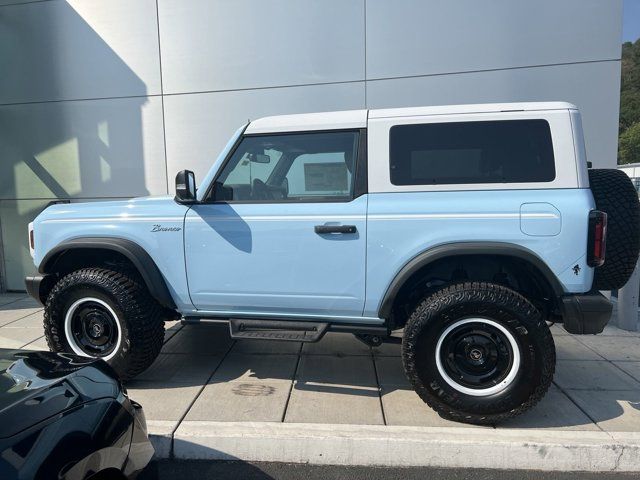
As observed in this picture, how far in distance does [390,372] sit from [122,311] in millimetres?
2315

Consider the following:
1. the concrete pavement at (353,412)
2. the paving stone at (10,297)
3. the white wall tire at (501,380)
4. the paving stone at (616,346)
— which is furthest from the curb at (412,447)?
the paving stone at (10,297)

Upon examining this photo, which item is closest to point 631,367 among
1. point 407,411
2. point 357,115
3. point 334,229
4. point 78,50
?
point 407,411

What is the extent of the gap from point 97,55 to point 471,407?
6.92 metres

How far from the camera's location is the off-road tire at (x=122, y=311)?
135 inches

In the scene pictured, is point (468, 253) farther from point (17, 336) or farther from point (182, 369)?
point (17, 336)

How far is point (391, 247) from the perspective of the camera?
9.98 feet

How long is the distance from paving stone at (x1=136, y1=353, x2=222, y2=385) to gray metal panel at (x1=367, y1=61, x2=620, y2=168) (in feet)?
13.2

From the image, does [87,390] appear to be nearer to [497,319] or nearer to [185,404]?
[185,404]

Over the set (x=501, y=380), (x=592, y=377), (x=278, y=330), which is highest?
(x=278, y=330)

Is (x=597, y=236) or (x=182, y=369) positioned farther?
(x=182, y=369)

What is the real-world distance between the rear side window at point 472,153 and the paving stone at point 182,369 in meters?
2.37

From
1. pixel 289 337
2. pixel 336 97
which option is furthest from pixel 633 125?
pixel 289 337

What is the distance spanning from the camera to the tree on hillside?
43875 mm

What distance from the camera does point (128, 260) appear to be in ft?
11.9
